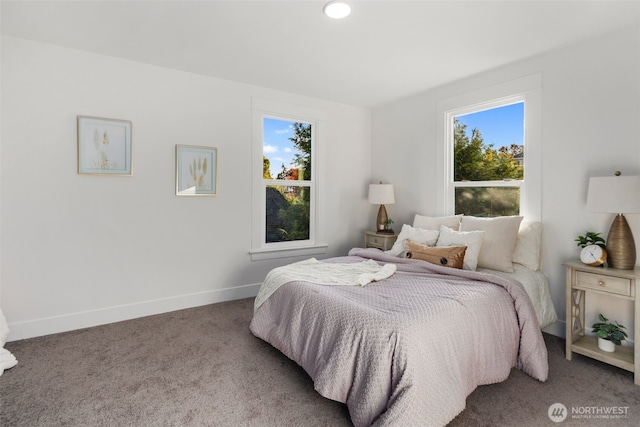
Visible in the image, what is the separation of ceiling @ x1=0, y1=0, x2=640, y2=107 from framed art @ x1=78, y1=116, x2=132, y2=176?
621mm

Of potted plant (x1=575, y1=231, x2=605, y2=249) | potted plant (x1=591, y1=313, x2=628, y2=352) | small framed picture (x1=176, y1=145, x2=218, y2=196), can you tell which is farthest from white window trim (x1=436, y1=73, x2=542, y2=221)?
small framed picture (x1=176, y1=145, x2=218, y2=196)

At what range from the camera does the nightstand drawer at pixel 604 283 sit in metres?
2.14

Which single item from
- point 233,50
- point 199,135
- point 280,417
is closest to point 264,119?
point 199,135

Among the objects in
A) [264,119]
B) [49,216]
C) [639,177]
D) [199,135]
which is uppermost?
[264,119]

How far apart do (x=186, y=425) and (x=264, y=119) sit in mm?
3121

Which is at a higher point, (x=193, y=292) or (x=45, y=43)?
(x=45, y=43)

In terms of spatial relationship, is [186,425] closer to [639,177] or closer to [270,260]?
[270,260]

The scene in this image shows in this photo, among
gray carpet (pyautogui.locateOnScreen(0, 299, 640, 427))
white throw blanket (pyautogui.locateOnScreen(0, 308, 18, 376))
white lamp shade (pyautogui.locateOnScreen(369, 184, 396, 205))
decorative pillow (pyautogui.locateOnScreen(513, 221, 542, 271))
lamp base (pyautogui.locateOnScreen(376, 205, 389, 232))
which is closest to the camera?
gray carpet (pyautogui.locateOnScreen(0, 299, 640, 427))

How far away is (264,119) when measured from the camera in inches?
154

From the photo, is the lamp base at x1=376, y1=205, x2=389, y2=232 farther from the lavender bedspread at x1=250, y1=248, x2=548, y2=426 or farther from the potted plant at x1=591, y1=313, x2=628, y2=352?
the potted plant at x1=591, y1=313, x2=628, y2=352

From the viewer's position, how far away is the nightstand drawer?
2.14 metres

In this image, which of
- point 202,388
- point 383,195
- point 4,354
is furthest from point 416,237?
point 4,354

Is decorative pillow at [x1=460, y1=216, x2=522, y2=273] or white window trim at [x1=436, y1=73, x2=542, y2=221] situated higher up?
white window trim at [x1=436, y1=73, x2=542, y2=221]

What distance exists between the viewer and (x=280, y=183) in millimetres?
4039
